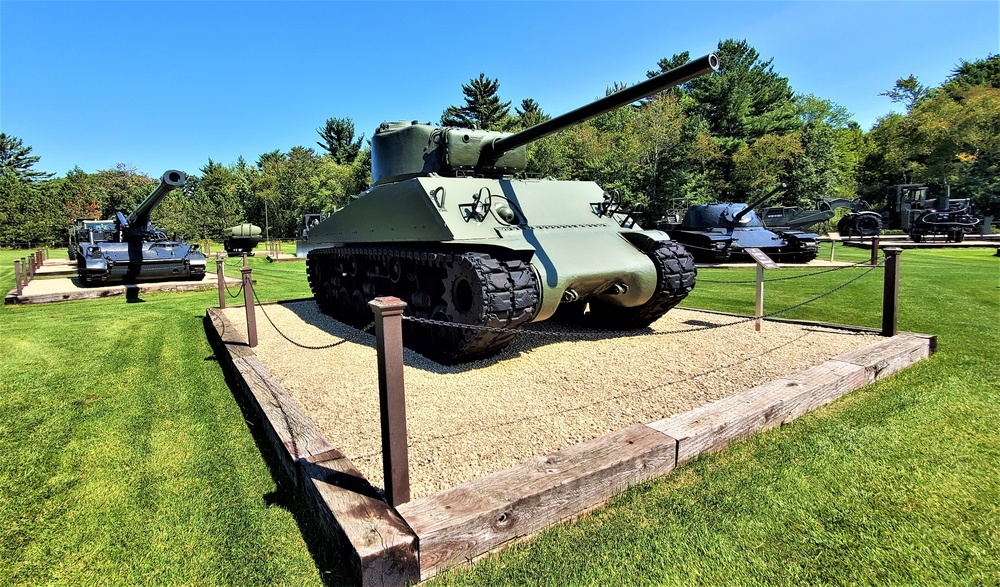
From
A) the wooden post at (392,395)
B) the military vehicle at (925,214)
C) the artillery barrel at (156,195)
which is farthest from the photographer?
the military vehicle at (925,214)

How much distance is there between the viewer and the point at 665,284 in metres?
6.61

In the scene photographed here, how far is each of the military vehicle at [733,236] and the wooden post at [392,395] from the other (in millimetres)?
15604

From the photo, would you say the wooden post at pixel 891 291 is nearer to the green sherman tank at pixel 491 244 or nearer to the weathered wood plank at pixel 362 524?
the green sherman tank at pixel 491 244

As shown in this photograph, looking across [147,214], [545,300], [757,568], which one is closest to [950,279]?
[545,300]

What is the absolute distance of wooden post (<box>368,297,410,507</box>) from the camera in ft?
→ 8.75

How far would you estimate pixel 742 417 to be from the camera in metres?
3.75

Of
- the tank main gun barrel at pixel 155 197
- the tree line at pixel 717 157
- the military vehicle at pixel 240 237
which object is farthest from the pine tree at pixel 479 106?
the tank main gun barrel at pixel 155 197

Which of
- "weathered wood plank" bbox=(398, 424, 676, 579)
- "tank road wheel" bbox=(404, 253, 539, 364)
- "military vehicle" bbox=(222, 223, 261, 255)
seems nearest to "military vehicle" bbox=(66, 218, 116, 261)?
"military vehicle" bbox=(222, 223, 261, 255)

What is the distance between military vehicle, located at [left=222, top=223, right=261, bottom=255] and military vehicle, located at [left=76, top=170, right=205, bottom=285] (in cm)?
1217

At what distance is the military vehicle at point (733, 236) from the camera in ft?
56.4

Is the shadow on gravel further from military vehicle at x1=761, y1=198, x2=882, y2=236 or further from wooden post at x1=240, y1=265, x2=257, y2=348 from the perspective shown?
military vehicle at x1=761, y1=198, x2=882, y2=236

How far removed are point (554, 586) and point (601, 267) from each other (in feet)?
13.7

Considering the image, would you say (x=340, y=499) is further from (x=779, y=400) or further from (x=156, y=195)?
(x=156, y=195)

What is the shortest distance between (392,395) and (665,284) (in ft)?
15.4
